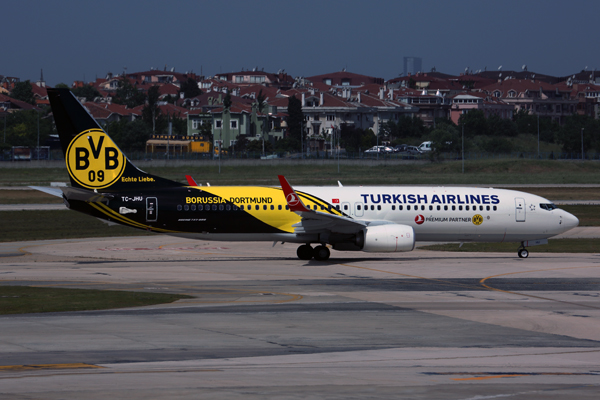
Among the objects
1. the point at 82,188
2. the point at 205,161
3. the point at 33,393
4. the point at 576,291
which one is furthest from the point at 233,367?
the point at 205,161

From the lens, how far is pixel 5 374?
51.4 ft

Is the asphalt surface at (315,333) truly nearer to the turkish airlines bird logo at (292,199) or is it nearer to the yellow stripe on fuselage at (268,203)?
the yellow stripe on fuselage at (268,203)

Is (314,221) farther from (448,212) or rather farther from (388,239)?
(448,212)

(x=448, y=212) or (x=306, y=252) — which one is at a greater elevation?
(x=448, y=212)

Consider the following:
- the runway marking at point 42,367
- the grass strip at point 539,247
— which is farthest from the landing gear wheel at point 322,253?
the runway marking at point 42,367

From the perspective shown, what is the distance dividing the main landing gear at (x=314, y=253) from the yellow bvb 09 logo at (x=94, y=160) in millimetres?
10690

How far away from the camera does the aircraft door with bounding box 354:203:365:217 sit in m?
39.3

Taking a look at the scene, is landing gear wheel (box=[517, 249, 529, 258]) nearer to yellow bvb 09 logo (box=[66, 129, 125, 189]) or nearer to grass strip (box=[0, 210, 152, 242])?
yellow bvb 09 logo (box=[66, 129, 125, 189])

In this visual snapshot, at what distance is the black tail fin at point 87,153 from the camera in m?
37.5

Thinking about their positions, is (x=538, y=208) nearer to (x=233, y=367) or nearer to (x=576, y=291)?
(x=576, y=291)

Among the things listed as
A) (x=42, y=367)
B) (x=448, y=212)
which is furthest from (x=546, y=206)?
(x=42, y=367)

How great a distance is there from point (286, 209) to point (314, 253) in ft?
9.65

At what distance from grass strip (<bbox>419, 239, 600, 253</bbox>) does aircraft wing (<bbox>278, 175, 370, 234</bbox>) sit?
9664mm

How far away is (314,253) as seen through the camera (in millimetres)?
39344
